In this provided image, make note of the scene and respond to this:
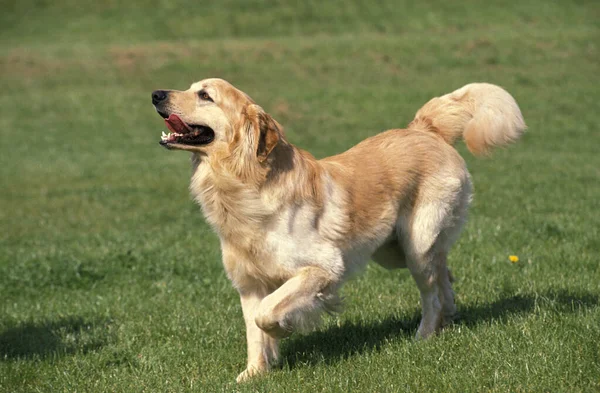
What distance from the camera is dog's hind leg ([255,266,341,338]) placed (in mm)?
5051

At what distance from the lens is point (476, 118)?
21.4 ft

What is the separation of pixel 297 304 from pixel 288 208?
665 mm

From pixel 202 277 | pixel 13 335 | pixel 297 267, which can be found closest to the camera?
pixel 297 267

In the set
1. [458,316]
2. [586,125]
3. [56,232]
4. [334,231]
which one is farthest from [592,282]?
[586,125]

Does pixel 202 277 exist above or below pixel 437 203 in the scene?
below

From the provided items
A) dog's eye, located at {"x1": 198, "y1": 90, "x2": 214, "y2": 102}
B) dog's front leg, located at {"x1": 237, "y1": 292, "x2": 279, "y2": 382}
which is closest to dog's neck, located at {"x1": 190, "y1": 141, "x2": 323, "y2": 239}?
dog's eye, located at {"x1": 198, "y1": 90, "x2": 214, "y2": 102}

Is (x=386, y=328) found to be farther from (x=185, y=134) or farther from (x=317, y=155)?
(x=317, y=155)

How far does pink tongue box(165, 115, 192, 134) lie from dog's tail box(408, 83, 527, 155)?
2149mm

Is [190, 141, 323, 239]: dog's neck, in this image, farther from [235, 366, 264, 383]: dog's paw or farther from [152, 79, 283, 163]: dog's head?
[235, 366, 264, 383]: dog's paw

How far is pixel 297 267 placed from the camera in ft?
17.2

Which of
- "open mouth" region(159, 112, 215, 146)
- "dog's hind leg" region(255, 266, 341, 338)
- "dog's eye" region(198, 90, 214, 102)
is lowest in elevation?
"dog's hind leg" region(255, 266, 341, 338)

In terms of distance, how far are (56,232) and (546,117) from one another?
1550 cm

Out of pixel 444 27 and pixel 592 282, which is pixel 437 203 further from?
pixel 444 27

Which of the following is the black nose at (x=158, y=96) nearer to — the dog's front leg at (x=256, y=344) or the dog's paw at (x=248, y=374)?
the dog's front leg at (x=256, y=344)
